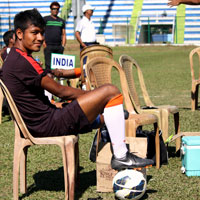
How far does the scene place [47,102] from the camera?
165 inches

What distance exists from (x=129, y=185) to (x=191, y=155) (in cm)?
96

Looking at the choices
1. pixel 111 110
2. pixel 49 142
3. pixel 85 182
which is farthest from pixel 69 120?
pixel 85 182

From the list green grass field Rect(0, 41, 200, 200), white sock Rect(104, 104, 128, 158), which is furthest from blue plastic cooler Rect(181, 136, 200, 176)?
white sock Rect(104, 104, 128, 158)

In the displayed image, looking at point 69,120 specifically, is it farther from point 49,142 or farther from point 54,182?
point 54,182

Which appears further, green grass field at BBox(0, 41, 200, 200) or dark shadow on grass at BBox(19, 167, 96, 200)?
dark shadow on grass at BBox(19, 167, 96, 200)

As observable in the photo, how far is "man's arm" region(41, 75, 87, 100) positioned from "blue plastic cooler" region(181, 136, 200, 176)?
1262 millimetres

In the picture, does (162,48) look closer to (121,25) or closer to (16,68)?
(121,25)

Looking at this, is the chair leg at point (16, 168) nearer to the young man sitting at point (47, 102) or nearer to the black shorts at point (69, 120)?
the young man sitting at point (47, 102)

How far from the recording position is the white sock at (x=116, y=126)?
13.4 feet

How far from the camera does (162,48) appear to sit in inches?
1220

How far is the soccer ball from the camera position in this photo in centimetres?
404

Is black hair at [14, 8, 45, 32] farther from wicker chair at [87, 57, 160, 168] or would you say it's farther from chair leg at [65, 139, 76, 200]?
wicker chair at [87, 57, 160, 168]

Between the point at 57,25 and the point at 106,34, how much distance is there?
25683 millimetres

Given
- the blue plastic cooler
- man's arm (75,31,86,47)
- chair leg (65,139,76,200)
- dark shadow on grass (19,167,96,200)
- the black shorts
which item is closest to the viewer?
chair leg (65,139,76,200)
